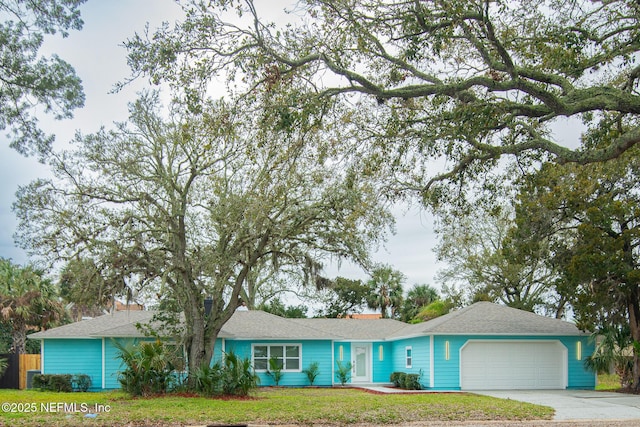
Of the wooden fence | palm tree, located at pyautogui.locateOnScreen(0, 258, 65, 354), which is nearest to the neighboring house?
the wooden fence

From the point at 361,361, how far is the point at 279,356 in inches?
214

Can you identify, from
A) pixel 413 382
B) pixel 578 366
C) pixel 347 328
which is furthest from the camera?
pixel 347 328

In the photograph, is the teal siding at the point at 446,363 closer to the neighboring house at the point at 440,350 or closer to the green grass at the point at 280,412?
the neighboring house at the point at 440,350

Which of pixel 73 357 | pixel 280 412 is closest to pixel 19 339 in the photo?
pixel 73 357

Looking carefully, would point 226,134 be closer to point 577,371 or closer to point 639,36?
point 639,36

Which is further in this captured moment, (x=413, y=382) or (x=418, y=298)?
(x=418, y=298)

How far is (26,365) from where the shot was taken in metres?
29.8

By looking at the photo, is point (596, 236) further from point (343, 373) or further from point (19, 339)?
point (19, 339)

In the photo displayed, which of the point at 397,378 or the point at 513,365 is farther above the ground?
the point at 513,365

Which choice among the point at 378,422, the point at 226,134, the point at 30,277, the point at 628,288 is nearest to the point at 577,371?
the point at 628,288

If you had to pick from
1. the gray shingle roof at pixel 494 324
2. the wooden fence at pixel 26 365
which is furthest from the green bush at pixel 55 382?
the gray shingle roof at pixel 494 324

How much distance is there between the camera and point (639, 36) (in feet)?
38.2

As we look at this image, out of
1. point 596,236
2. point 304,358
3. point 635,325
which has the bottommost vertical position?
point 304,358

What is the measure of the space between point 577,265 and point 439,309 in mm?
17610
